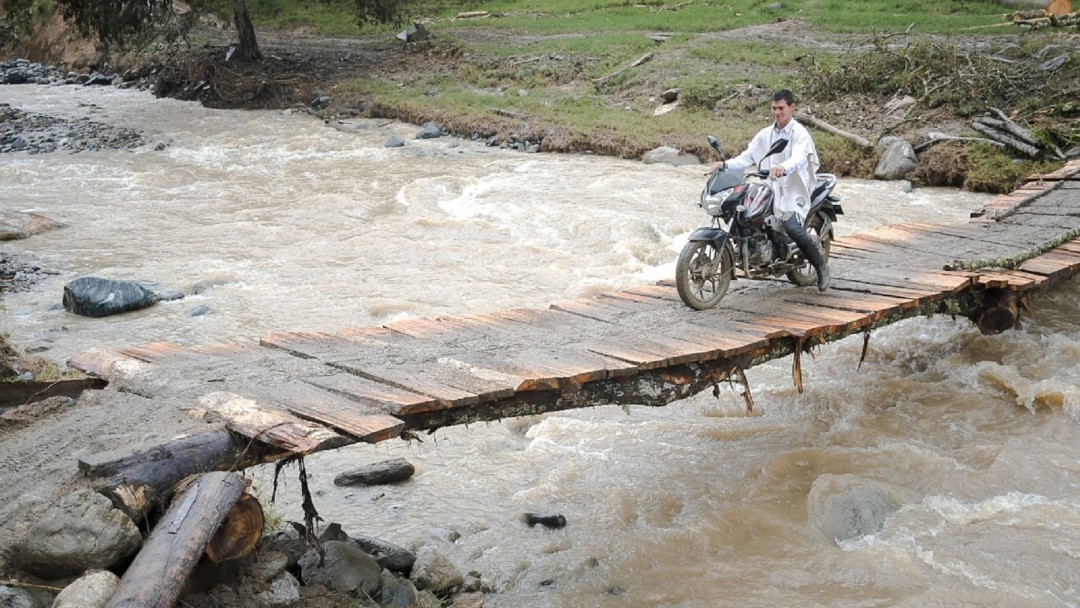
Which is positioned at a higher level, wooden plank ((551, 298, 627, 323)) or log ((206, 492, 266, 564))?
wooden plank ((551, 298, 627, 323))

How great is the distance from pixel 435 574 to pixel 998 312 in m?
5.37

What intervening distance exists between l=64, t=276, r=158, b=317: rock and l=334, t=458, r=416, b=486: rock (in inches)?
174

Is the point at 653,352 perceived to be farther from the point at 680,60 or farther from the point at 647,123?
the point at 680,60

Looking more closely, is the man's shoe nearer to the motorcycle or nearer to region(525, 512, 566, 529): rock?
the motorcycle

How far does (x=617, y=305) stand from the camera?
707 cm

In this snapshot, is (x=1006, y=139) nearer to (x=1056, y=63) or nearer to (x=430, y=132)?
(x=1056, y=63)

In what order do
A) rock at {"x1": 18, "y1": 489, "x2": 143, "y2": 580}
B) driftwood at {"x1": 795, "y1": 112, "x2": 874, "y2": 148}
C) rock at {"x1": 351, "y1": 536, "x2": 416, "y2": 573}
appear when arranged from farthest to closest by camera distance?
driftwood at {"x1": 795, "y1": 112, "x2": 874, "y2": 148} → rock at {"x1": 351, "y1": 536, "x2": 416, "y2": 573} → rock at {"x1": 18, "y1": 489, "x2": 143, "y2": 580}

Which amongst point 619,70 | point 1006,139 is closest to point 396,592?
point 1006,139

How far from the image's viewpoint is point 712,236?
6598 mm

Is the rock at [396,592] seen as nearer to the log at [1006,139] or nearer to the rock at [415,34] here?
the log at [1006,139]

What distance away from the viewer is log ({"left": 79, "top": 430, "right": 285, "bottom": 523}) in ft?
12.9

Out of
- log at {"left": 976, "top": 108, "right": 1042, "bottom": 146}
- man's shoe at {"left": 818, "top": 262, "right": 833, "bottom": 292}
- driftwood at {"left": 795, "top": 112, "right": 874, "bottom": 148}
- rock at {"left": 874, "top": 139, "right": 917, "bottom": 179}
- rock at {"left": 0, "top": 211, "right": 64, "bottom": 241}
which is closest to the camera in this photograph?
man's shoe at {"left": 818, "top": 262, "right": 833, "bottom": 292}

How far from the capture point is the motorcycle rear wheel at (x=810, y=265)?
7.49 m

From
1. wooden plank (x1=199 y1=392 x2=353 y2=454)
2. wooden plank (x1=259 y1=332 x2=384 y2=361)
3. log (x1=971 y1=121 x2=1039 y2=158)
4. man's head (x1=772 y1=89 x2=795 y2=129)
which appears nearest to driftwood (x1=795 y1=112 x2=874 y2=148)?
log (x1=971 y1=121 x2=1039 y2=158)
